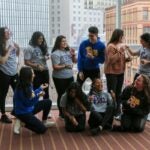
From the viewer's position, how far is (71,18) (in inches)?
210

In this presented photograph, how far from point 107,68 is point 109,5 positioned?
1.50 meters

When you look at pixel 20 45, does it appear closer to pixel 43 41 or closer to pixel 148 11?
pixel 43 41

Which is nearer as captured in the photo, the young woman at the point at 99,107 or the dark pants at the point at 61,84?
the young woman at the point at 99,107

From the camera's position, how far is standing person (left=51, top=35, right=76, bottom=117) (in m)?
4.45

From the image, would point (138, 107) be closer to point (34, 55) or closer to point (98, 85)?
point (98, 85)

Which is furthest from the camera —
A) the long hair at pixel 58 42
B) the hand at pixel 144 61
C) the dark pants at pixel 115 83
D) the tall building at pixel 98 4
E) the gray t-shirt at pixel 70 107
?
the tall building at pixel 98 4

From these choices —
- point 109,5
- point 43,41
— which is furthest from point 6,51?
point 109,5

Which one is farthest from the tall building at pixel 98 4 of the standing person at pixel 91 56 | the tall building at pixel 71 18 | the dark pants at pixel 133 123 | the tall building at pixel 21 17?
the dark pants at pixel 133 123

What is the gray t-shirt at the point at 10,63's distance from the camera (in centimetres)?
437

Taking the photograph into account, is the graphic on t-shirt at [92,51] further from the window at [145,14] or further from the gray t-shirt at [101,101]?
the window at [145,14]

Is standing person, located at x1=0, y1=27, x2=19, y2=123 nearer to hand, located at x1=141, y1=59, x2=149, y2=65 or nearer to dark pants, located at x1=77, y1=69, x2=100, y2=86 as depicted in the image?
dark pants, located at x1=77, y1=69, x2=100, y2=86

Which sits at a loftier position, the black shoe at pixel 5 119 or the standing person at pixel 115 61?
the standing person at pixel 115 61

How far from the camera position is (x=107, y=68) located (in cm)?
454

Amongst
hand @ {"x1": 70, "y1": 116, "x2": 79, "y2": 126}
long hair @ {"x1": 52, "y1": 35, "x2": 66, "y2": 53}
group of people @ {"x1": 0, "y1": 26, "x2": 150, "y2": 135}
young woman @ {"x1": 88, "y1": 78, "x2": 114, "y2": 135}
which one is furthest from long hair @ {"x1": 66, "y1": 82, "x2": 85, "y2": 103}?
long hair @ {"x1": 52, "y1": 35, "x2": 66, "y2": 53}
